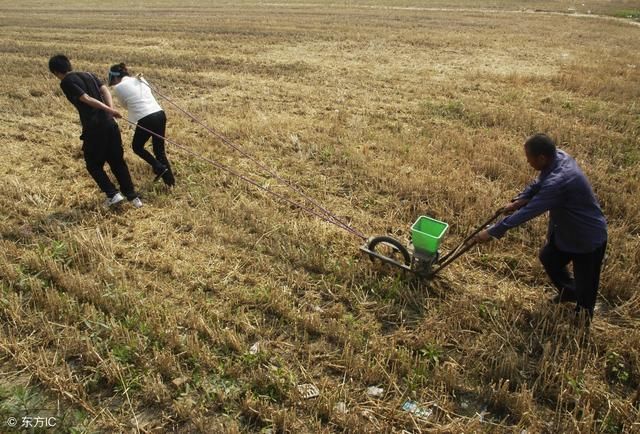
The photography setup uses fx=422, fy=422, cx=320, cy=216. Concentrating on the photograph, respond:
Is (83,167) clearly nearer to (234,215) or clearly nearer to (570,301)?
(234,215)

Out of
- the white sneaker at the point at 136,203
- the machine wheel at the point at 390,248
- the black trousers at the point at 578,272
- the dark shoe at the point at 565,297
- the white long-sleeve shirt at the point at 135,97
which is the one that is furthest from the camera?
the white sneaker at the point at 136,203

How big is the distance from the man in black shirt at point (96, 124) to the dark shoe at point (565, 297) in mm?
5318

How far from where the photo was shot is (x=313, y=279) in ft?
15.2

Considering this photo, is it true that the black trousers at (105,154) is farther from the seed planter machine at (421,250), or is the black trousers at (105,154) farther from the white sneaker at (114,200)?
the seed planter machine at (421,250)

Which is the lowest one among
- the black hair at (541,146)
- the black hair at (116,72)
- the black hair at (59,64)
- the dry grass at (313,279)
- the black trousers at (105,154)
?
the dry grass at (313,279)

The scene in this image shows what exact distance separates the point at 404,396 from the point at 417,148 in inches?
203

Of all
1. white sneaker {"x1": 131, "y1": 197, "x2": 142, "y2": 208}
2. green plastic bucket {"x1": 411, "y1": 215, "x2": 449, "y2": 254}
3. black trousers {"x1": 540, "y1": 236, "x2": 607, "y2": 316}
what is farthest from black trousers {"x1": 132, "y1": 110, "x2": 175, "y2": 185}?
black trousers {"x1": 540, "y1": 236, "x2": 607, "y2": 316}

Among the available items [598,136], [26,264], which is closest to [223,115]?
[26,264]

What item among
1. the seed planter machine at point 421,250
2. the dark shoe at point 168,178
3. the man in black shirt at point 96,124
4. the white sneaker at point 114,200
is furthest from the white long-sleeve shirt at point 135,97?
the seed planter machine at point 421,250

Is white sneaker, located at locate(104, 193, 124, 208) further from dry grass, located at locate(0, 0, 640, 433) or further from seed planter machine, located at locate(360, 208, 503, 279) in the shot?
seed planter machine, located at locate(360, 208, 503, 279)

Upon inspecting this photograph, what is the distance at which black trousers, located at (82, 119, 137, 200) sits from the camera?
215 inches

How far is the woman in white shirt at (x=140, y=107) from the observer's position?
229 inches

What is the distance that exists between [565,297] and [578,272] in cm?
46

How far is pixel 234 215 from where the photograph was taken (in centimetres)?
570
